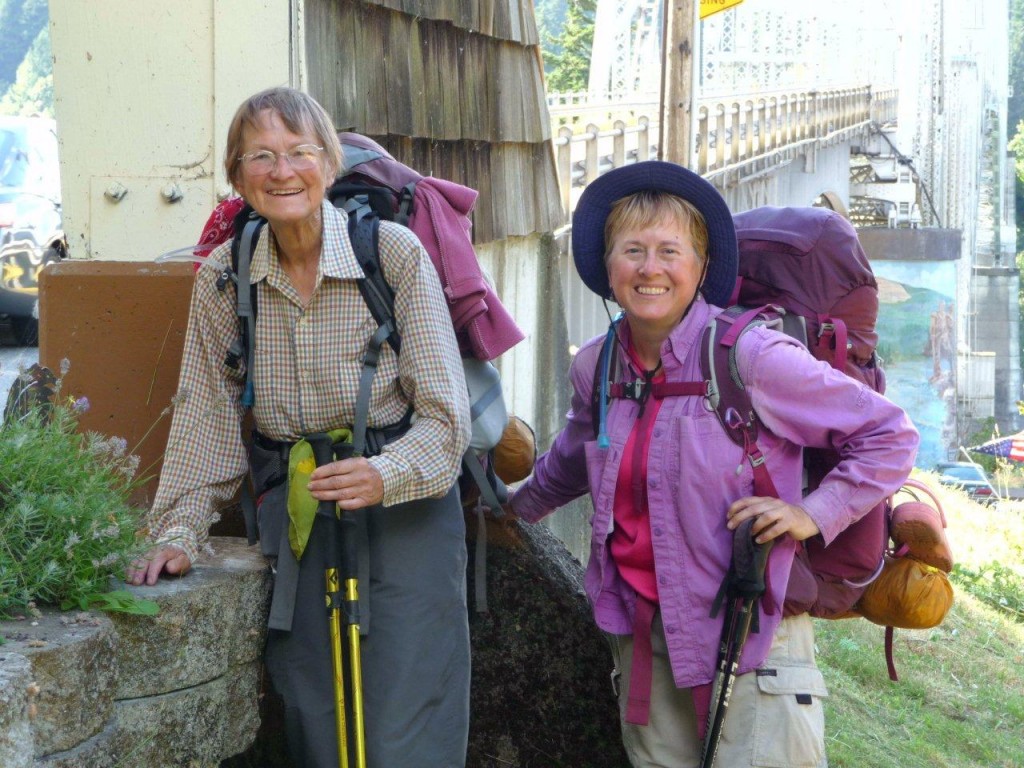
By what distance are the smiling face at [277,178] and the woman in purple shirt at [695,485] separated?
73 cm

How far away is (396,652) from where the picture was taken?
2910 mm

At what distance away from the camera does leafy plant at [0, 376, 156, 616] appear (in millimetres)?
2439

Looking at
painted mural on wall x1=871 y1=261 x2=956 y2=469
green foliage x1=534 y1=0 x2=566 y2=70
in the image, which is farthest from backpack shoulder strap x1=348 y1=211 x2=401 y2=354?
green foliage x1=534 y1=0 x2=566 y2=70

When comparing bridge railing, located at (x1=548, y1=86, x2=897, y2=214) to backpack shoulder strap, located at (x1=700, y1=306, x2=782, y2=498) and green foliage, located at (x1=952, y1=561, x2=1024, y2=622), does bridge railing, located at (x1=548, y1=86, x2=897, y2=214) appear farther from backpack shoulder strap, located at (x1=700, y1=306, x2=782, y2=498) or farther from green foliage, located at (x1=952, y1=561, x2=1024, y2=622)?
backpack shoulder strap, located at (x1=700, y1=306, x2=782, y2=498)

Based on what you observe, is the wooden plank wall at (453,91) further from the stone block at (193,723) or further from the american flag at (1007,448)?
the american flag at (1007,448)

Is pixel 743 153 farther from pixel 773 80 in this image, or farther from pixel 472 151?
pixel 773 80

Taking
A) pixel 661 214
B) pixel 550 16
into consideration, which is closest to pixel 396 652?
pixel 661 214

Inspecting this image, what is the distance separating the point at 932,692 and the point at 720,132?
13.6 metres

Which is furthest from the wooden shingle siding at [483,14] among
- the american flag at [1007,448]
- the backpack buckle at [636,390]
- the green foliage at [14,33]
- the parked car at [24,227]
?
the green foliage at [14,33]

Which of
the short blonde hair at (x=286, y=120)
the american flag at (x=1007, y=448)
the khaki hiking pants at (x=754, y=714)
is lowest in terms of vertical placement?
the american flag at (x=1007, y=448)

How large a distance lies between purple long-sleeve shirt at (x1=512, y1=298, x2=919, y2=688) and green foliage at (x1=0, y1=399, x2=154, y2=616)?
1146mm

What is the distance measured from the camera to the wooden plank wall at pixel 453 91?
459 cm

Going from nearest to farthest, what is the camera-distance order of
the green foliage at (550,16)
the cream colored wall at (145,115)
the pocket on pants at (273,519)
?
1. the pocket on pants at (273,519)
2. the cream colored wall at (145,115)
3. the green foliage at (550,16)

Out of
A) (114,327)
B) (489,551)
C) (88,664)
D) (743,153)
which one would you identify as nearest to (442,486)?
(88,664)
